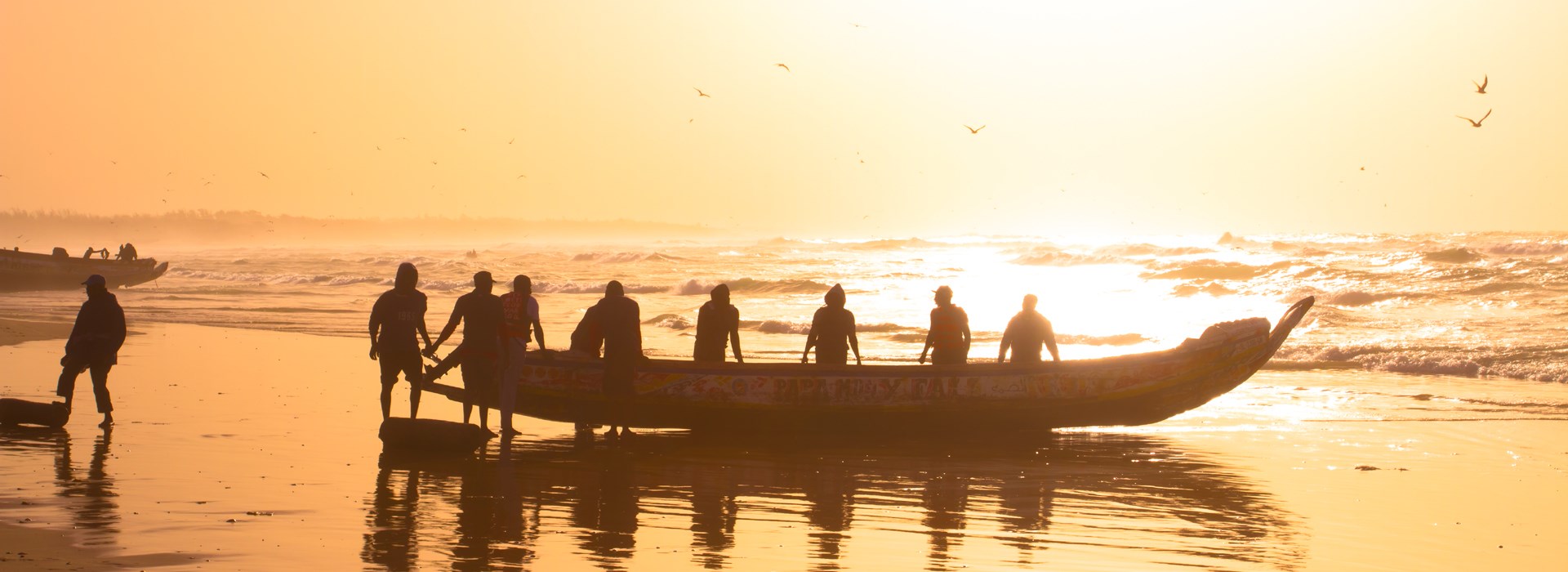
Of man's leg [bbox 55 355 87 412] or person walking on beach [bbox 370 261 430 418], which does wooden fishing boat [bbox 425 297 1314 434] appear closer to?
person walking on beach [bbox 370 261 430 418]

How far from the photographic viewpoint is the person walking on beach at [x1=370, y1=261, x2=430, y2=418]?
12336 mm

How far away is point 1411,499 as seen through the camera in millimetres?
10688

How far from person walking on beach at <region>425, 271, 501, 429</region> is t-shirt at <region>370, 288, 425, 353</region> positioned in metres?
0.31

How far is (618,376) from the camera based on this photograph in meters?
13.4

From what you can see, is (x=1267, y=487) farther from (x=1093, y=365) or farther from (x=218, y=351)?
(x=218, y=351)

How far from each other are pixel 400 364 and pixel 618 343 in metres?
1.99

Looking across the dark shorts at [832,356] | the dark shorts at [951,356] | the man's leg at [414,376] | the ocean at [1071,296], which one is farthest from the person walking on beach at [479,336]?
the ocean at [1071,296]

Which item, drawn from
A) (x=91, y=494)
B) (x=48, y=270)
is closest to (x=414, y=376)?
(x=91, y=494)

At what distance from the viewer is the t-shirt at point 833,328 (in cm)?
1411

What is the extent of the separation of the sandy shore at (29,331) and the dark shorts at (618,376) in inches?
510

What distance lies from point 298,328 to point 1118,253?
51.1 metres

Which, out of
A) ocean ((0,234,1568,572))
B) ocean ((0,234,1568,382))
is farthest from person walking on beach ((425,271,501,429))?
ocean ((0,234,1568,382))

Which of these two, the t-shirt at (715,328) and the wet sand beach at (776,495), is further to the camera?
the t-shirt at (715,328)

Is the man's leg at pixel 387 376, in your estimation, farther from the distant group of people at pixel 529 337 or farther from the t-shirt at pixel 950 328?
the t-shirt at pixel 950 328
